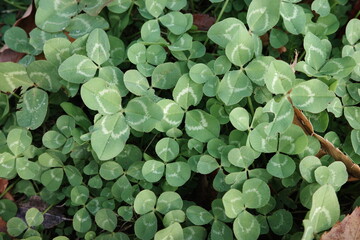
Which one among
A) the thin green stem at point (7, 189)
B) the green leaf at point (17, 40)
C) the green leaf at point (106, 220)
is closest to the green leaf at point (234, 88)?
the green leaf at point (106, 220)

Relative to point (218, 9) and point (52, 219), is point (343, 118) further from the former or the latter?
point (52, 219)

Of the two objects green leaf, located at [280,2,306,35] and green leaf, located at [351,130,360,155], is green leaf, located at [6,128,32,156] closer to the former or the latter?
green leaf, located at [280,2,306,35]

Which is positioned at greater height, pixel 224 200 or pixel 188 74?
pixel 188 74

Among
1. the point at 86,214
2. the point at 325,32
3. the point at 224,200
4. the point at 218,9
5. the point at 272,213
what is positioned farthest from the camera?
the point at 218,9

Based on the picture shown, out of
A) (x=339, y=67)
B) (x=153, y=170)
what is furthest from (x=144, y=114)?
(x=339, y=67)

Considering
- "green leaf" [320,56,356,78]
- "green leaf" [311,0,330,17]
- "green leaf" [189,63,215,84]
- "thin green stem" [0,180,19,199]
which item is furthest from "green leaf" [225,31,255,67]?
"thin green stem" [0,180,19,199]

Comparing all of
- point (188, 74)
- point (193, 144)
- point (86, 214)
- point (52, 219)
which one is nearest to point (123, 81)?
point (188, 74)

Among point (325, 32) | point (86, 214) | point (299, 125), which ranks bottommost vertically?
point (86, 214)
